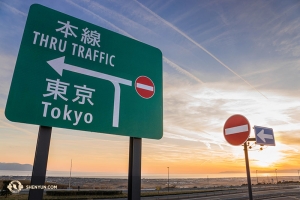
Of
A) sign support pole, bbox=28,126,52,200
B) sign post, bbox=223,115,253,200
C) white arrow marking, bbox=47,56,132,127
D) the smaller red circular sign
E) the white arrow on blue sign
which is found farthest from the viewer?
the white arrow on blue sign

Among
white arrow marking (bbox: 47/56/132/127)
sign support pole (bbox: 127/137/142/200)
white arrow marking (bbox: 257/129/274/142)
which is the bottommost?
sign support pole (bbox: 127/137/142/200)

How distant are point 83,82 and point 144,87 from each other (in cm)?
86

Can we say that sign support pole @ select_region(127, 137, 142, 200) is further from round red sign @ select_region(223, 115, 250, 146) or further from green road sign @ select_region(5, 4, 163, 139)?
round red sign @ select_region(223, 115, 250, 146)

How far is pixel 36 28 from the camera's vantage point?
2227 millimetres

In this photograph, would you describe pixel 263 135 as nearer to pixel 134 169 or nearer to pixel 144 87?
pixel 144 87

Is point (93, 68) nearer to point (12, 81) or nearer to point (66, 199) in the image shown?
point (12, 81)

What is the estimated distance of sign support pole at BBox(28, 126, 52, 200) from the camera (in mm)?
1767

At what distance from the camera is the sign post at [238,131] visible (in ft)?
13.8

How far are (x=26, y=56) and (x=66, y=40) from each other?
51 cm

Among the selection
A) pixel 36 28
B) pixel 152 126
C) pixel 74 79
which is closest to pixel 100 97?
pixel 74 79

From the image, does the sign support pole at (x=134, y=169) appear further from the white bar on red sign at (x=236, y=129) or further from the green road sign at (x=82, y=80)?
the white bar on red sign at (x=236, y=129)

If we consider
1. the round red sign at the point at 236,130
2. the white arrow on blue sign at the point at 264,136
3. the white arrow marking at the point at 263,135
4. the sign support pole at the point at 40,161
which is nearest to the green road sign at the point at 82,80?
the sign support pole at the point at 40,161

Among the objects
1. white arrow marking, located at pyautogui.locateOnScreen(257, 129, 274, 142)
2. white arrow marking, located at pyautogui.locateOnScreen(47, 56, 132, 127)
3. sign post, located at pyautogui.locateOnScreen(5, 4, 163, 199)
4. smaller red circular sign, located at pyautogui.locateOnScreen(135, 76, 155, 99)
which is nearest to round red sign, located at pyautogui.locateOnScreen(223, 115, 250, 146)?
white arrow marking, located at pyautogui.locateOnScreen(257, 129, 274, 142)

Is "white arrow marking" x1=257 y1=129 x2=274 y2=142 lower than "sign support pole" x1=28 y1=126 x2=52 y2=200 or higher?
higher
